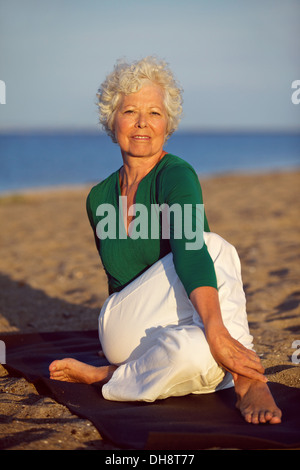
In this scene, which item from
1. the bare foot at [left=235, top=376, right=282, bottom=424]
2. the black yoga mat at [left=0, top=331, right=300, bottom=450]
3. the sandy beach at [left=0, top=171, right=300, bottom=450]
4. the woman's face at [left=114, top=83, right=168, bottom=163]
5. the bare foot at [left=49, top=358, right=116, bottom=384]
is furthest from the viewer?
the woman's face at [left=114, top=83, right=168, bottom=163]

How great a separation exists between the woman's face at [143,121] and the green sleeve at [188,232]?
0.23 meters

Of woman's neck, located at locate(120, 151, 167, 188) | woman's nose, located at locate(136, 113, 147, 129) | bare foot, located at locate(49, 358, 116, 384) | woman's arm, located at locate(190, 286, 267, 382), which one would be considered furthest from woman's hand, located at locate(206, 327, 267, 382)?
woman's nose, located at locate(136, 113, 147, 129)

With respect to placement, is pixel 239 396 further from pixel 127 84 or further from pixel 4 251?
pixel 4 251

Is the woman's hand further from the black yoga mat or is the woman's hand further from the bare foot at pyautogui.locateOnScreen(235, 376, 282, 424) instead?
the black yoga mat

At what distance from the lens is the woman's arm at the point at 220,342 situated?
2.27 metres

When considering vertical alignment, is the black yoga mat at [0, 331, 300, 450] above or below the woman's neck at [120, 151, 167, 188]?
below

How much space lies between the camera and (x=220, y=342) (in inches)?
89.0

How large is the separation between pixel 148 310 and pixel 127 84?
46.3 inches

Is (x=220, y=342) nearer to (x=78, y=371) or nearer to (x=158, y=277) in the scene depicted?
(x=158, y=277)

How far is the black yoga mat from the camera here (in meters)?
2.07

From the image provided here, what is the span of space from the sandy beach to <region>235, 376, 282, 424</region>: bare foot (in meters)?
0.51

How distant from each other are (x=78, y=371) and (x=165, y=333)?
61cm

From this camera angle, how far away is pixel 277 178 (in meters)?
14.5

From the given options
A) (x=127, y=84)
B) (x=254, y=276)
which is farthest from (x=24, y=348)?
(x=254, y=276)
